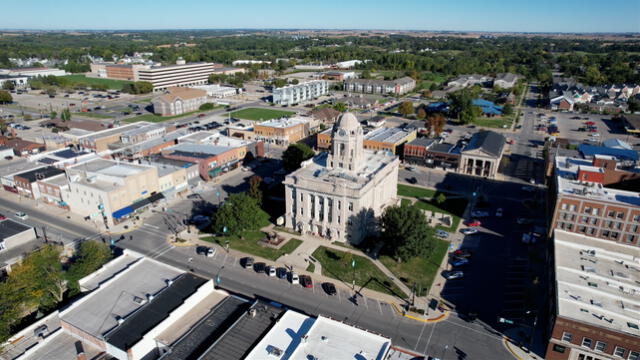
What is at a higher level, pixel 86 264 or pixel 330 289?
pixel 86 264

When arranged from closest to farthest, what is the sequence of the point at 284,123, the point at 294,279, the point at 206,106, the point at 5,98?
the point at 294,279
the point at 284,123
the point at 206,106
the point at 5,98

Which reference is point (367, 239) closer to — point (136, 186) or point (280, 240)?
point (280, 240)

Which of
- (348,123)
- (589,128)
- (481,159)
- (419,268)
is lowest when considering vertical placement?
(419,268)

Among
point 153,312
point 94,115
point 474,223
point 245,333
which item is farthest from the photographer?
point 94,115

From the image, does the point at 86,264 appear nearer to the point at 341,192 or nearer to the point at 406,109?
the point at 341,192

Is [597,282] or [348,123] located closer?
[597,282]

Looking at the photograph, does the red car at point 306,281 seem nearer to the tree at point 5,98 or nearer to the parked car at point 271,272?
the parked car at point 271,272

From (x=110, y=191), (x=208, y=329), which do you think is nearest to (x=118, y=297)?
(x=208, y=329)

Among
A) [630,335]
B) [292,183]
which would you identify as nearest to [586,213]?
[630,335]
